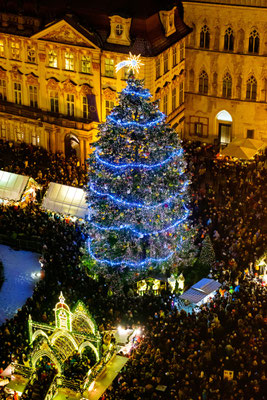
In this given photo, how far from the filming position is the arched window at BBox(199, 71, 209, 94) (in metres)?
60.7

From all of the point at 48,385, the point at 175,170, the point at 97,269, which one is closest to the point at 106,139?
the point at 175,170

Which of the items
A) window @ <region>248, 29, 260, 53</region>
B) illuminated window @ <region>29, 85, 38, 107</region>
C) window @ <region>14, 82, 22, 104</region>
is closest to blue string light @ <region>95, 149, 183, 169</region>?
illuminated window @ <region>29, 85, 38, 107</region>

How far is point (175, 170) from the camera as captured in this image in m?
41.0

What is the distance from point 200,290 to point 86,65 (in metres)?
22.1

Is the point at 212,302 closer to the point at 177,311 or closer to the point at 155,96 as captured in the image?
the point at 177,311

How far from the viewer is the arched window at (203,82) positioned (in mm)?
60719

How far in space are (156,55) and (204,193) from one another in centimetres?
1022

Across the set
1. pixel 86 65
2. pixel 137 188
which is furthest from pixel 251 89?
pixel 137 188

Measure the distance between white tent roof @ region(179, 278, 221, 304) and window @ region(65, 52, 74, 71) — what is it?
867 inches

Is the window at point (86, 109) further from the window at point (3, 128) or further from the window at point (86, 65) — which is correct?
the window at point (3, 128)

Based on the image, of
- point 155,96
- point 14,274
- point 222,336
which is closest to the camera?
point 222,336

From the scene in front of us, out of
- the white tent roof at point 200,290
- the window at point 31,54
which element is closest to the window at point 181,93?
the window at point 31,54

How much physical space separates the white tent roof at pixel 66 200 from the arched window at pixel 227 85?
661 inches

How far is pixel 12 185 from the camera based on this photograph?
52188mm
